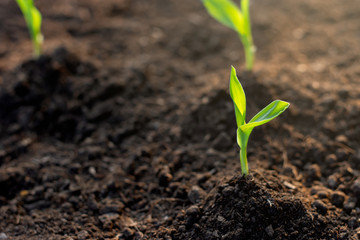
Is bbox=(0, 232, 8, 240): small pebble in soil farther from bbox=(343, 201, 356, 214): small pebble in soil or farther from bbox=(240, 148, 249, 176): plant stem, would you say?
bbox=(343, 201, 356, 214): small pebble in soil

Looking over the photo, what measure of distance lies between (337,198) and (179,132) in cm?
78

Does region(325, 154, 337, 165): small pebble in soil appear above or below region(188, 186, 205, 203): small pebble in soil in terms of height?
below

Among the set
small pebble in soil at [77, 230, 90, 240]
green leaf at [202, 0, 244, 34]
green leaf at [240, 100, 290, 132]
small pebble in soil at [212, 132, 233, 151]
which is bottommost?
small pebble in soil at [77, 230, 90, 240]

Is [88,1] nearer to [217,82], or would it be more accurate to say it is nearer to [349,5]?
[217,82]

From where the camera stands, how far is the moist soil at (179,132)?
1.42 metres

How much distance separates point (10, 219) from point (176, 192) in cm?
69

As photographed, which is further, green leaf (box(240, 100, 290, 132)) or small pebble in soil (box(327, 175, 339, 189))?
small pebble in soil (box(327, 175, 339, 189))

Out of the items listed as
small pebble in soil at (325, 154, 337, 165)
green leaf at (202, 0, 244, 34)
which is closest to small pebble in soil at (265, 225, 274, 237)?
small pebble in soil at (325, 154, 337, 165)

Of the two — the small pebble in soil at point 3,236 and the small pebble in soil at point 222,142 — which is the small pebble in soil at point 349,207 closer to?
the small pebble in soil at point 222,142

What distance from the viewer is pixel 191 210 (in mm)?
1424

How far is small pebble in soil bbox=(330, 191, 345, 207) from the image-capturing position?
1.48 m

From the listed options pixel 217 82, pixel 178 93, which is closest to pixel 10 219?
pixel 178 93

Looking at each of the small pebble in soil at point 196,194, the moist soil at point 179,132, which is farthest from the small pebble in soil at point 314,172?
the small pebble in soil at point 196,194

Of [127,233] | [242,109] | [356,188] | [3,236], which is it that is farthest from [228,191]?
[3,236]
